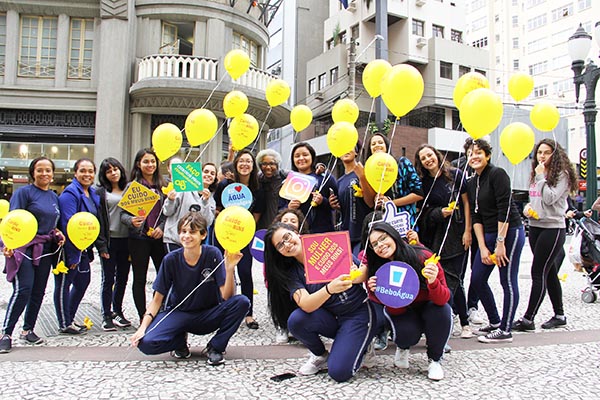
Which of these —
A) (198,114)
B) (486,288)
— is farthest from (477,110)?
(198,114)

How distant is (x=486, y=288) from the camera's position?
3.81 m

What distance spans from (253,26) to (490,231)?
12.4 m

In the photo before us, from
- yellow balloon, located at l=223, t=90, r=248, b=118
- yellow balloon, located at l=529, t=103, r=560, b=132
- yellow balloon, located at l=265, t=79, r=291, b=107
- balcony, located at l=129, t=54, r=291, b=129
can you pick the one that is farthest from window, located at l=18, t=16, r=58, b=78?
yellow balloon, located at l=529, t=103, r=560, b=132

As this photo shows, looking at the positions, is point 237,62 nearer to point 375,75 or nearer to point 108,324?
point 375,75

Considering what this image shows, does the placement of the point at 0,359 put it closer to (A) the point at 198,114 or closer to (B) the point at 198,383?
(B) the point at 198,383

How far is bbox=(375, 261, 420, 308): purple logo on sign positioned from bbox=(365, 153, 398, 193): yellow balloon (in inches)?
30.4

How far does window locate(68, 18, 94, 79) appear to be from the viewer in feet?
43.0

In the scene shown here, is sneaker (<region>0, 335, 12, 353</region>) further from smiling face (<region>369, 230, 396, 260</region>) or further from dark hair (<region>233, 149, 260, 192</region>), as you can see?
smiling face (<region>369, 230, 396, 260</region>)

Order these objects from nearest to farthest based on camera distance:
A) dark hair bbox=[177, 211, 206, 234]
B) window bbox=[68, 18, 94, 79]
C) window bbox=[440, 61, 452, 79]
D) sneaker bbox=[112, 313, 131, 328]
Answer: dark hair bbox=[177, 211, 206, 234] < sneaker bbox=[112, 313, 131, 328] < window bbox=[68, 18, 94, 79] < window bbox=[440, 61, 452, 79]

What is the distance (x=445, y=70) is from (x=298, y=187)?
2099 cm

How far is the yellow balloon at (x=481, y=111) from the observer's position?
3.34 meters

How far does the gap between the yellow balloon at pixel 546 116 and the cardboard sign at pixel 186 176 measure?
10.3 feet

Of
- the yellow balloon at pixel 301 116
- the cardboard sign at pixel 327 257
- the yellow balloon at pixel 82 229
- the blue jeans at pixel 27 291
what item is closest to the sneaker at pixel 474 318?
the cardboard sign at pixel 327 257

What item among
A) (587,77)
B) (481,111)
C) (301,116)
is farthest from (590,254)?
(301,116)
